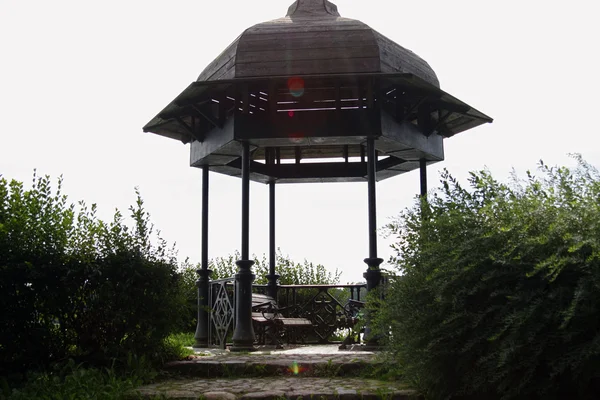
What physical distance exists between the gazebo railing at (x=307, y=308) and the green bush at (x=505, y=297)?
14.3 feet

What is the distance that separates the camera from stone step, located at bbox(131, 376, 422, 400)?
19.2 ft

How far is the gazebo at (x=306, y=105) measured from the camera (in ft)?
29.5

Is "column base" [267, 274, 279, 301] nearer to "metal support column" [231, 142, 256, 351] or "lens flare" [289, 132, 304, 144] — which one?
"metal support column" [231, 142, 256, 351]

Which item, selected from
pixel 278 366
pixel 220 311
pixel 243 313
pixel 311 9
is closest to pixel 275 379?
pixel 278 366

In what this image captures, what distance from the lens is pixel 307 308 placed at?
12.2m

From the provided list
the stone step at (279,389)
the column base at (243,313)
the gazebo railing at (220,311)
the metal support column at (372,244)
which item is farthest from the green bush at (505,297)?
the gazebo railing at (220,311)

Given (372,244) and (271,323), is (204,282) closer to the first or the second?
(271,323)

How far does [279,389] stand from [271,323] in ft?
13.4

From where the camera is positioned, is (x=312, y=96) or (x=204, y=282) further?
(x=312, y=96)

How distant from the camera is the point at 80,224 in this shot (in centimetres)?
781

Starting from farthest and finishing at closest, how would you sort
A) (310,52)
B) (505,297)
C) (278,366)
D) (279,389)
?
(310,52) → (278,366) → (279,389) → (505,297)

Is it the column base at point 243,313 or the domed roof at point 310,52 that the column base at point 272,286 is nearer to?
the column base at point 243,313

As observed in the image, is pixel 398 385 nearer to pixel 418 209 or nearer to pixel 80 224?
pixel 418 209

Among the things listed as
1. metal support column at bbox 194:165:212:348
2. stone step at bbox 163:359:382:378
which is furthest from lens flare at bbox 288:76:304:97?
stone step at bbox 163:359:382:378
